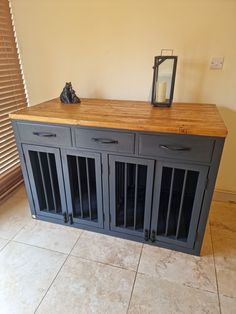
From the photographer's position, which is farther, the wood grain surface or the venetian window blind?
the venetian window blind

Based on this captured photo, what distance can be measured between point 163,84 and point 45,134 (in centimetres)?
94

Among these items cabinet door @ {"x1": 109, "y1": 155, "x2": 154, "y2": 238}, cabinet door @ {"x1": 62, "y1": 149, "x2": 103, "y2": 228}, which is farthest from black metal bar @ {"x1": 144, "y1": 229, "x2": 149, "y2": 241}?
cabinet door @ {"x1": 62, "y1": 149, "x2": 103, "y2": 228}

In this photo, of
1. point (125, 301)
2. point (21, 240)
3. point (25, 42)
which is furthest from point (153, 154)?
point (25, 42)

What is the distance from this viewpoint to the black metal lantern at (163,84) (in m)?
1.61

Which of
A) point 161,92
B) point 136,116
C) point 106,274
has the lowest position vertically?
point 106,274

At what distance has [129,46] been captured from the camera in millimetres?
1799

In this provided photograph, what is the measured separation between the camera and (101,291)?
1.34 metres

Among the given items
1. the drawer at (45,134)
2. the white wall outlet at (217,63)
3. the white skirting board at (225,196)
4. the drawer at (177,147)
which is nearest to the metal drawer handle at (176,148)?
the drawer at (177,147)

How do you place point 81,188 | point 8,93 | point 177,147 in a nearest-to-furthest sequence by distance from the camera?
point 177,147 → point 81,188 → point 8,93

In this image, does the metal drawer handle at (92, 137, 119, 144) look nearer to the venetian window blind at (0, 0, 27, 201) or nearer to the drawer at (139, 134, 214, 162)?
the drawer at (139, 134, 214, 162)

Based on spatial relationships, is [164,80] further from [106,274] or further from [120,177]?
[106,274]

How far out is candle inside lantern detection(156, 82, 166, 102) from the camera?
63.5 inches

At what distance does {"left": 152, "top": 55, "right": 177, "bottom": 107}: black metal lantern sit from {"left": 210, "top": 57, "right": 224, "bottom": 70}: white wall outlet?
0.34 m

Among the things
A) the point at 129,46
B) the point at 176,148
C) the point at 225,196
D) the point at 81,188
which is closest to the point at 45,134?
the point at 81,188
